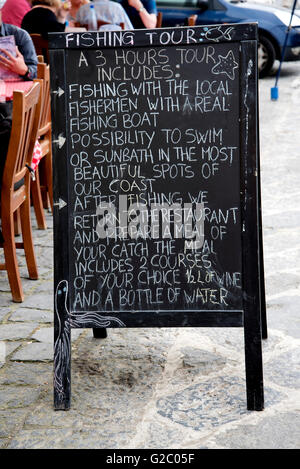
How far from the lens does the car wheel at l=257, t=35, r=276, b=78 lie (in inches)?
567

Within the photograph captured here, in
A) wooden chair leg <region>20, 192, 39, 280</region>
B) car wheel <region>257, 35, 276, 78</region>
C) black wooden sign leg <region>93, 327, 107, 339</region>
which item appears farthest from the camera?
car wheel <region>257, 35, 276, 78</region>

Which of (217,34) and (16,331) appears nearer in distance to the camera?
(217,34)

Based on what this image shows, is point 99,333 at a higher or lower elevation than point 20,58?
lower

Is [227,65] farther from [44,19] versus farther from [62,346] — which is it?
[44,19]

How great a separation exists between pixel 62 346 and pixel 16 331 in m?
0.96

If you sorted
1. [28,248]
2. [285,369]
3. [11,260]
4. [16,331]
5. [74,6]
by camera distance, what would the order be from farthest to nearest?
[74,6] < [28,248] < [11,260] < [16,331] < [285,369]

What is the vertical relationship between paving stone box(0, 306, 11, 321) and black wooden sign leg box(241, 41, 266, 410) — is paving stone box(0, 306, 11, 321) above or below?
below

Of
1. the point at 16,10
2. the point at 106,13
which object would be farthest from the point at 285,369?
the point at 106,13

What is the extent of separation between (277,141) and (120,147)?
6.30 m

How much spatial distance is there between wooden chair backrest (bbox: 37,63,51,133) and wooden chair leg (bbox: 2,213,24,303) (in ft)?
4.92

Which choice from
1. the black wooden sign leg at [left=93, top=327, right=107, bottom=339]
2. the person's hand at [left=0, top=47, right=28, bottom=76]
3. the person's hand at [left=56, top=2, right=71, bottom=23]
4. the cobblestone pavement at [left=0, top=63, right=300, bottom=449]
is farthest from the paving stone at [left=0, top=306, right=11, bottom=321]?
the person's hand at [left=56, top=2, right=71, bottom=23]

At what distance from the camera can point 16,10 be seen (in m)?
9.27

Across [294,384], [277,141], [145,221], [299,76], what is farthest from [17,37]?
[299,76]

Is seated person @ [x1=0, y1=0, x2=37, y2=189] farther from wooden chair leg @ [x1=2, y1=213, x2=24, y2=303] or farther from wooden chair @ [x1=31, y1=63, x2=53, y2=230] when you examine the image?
wooden chair leg @ [x1=2, y1=213, x2=24, y2=303]
